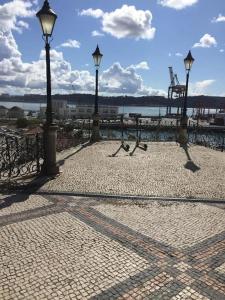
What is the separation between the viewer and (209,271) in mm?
4660

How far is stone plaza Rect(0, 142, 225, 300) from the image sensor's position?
4250 millimetres

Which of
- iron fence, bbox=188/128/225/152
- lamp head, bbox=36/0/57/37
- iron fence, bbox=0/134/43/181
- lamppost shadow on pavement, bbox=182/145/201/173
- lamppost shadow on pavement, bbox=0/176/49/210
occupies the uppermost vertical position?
lamp head, bbox=36/0/57/37

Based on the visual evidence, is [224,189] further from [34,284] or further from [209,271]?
[34,284]

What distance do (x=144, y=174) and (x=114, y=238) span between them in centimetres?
513

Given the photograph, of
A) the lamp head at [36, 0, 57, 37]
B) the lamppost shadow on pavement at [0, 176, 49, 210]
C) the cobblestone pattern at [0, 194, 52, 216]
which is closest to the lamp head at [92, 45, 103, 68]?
the lamp head at [36, 0, 57, 37]

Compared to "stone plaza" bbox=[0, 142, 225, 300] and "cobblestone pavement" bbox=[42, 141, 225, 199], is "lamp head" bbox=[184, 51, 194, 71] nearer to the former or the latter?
"cobblestone pavement" bbox=[42, 141, 225, 199]

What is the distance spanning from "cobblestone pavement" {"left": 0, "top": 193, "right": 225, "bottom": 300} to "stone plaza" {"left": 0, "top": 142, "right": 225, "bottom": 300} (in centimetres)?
1

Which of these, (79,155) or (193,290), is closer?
(193,290)

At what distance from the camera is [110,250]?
5.23 meters

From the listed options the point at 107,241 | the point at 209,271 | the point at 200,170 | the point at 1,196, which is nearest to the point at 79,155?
the point at 200,170

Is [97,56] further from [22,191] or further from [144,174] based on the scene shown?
[22,191]

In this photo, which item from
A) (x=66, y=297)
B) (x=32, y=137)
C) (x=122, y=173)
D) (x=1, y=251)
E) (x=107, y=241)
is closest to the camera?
(x=66, y=297)

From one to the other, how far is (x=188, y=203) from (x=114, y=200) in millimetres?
1638

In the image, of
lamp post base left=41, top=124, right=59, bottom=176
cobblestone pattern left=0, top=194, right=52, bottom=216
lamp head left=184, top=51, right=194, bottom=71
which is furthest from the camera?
lamp head left=184, top=51, right=194, bottom=71
